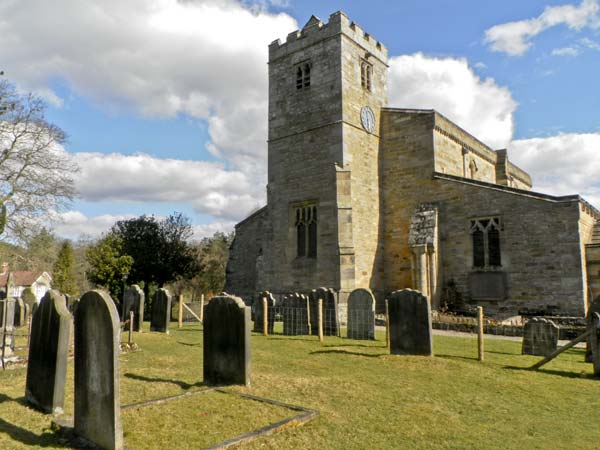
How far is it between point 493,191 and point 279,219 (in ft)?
29.5

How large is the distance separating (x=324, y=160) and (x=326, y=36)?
545 cm

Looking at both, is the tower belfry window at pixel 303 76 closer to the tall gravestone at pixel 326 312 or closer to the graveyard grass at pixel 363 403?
the tall gravestone at pixel 326 312

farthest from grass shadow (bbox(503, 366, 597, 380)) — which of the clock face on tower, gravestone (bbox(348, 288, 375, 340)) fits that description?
the clock face on tower

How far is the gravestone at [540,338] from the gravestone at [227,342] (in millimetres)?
6798

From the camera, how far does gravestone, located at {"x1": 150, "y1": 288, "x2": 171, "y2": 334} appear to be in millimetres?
14109

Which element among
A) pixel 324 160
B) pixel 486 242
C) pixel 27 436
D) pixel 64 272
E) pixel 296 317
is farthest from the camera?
pixel 64 272

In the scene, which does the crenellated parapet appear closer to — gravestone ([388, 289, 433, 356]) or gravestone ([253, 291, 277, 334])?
gravestone ([253, 291, 277, 334])

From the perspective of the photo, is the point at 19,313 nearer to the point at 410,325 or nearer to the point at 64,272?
the point at 410,325

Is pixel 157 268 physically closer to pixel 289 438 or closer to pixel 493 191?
pixel 493 191

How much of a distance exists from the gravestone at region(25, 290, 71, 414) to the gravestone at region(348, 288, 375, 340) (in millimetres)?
8190

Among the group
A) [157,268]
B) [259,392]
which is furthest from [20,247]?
[259,392]

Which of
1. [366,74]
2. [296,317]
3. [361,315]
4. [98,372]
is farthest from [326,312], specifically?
[366,74]

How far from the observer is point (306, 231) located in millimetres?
19078

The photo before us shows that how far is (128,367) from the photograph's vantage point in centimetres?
844
